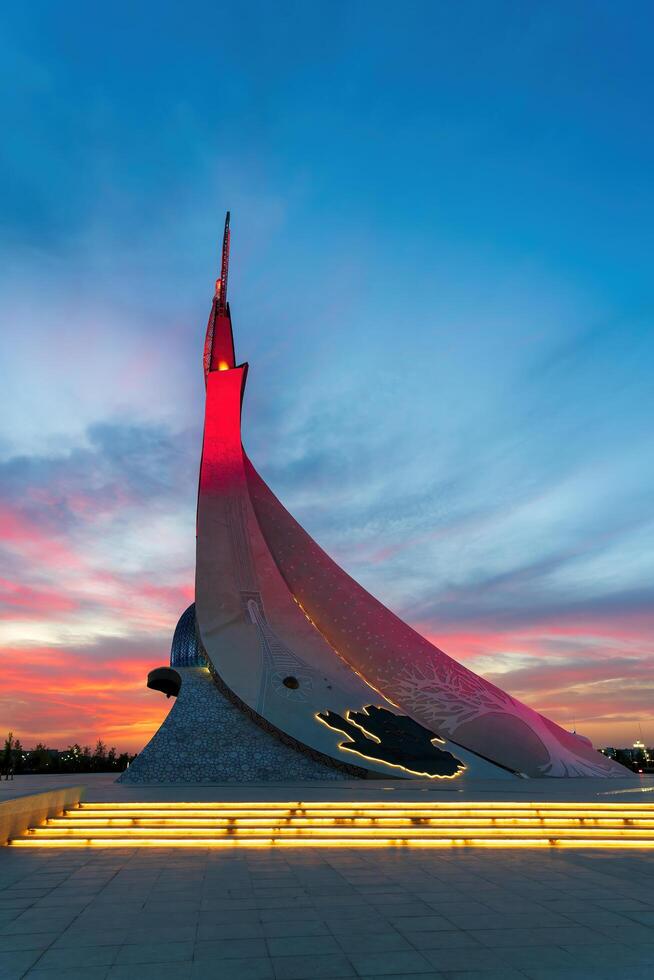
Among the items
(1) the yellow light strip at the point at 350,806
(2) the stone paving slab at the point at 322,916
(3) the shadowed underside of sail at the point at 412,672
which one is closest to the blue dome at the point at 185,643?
(3) the shadowed underside of sail at the point at 412,672

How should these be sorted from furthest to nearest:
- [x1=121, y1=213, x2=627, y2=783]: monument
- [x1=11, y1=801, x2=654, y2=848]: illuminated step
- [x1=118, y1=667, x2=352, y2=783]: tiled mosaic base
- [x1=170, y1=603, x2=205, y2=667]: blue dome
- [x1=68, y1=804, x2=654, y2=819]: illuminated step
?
[x1=170, y1=603, x2=205, y2=667]: blue dome < [x1=121, y1=213, x2=627, y2=783]: monument < [x1=118, y1=667, x2=352, y2=783]: tiled mosaic base < [x1=68, y1=804, x2=654, y2=819]: illuminated step < [x1=11, y1=801, x2=654, y2=848]: illuminated step

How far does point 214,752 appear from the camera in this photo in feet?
36.9

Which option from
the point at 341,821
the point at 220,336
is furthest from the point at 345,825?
the point at 220,336

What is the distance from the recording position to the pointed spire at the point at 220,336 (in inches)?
692

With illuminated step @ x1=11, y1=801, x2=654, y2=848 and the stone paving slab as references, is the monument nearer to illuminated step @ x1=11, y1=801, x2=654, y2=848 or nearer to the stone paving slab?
illuminated step @ x1=11, y1=801, x2=654, y2=848

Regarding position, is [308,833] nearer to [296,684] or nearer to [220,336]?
[296,684]

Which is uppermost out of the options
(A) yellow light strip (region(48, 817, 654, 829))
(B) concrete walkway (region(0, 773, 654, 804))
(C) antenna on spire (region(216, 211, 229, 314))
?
(C) antenna on spire (region(216, 211, 229, 314))

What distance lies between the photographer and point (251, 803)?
6750 millimetres

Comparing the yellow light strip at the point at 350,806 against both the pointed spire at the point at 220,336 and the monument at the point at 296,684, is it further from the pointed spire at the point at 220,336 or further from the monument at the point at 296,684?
the pointed spire at the point at 220,336

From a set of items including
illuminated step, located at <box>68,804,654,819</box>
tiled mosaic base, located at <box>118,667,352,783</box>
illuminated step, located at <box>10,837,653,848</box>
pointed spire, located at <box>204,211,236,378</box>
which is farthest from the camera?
pointed spire, located at <box>204,211,236,378</box>

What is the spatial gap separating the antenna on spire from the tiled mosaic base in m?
11.0

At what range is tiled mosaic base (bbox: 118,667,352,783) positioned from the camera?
35.6 feet

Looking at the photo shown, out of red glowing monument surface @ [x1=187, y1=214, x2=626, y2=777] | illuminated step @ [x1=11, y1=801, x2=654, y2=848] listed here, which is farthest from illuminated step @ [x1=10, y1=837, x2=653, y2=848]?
red glowing monument surface @ [x1=187, y1=214, x2=626, y2=777]

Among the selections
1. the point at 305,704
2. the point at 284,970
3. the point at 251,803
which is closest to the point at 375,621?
the point at 305,704
